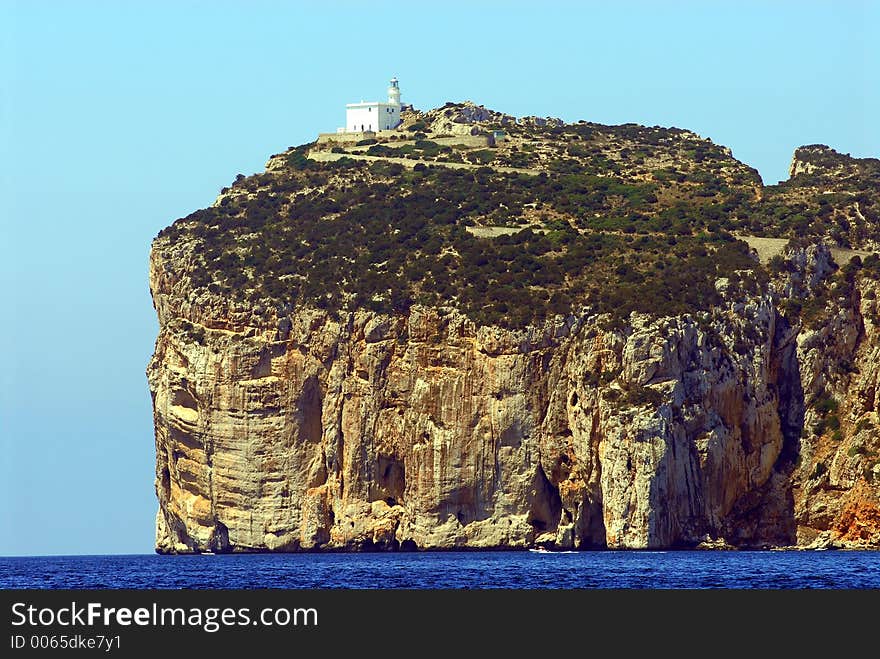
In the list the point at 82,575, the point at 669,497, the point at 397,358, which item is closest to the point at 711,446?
the point at 669,497

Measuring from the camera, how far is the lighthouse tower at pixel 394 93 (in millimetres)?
131438

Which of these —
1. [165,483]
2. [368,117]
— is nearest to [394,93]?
[368,117]

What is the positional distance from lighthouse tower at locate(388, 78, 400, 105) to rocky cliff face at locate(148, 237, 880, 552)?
35.9m

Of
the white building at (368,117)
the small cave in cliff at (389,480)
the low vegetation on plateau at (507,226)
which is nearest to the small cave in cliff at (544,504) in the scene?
the small cave in cliff at (389,480)

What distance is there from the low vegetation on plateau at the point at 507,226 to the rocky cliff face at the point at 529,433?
6.43 feet

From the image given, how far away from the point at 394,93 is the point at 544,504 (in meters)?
47.1

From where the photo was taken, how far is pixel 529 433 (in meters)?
91.2

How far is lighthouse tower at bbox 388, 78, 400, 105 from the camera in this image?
131m

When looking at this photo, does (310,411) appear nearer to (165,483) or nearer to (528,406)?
(165,483)

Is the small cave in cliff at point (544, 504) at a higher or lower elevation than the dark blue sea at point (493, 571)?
higher

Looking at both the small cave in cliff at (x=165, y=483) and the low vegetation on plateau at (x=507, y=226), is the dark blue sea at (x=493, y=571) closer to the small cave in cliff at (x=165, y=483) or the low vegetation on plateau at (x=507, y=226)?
the small cave in cliff at (x=165, y=483)

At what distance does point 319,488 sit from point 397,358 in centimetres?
685

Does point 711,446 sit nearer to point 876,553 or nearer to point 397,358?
point 876,553

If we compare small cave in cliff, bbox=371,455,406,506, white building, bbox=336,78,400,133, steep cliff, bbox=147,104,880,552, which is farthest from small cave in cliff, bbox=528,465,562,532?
white building, bbox=336,78,400,133
